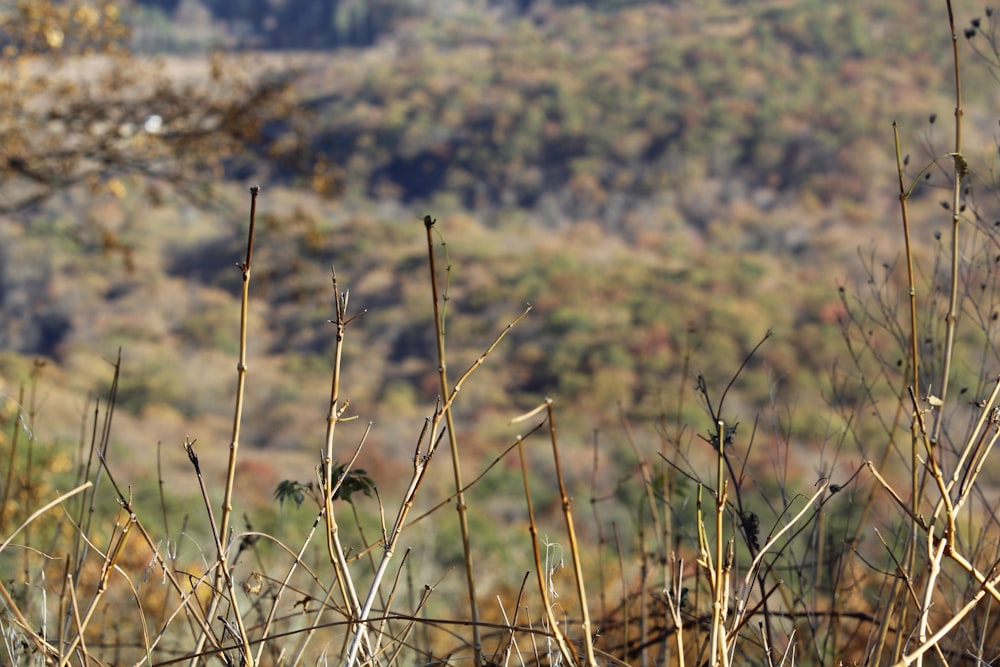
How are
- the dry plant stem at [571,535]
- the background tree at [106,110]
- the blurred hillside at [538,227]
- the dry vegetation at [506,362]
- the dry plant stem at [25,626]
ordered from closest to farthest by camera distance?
the dry plant stem at [571,535] → the dry plant stem at [25,626] → the dry vegetation at [506,362] → the background tree at [106,110] → the blurred hillside at [538,227]

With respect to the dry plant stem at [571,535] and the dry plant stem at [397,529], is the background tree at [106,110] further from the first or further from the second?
the dry plant stem at [571,535]

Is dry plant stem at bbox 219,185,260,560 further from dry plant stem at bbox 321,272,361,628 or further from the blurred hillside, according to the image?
the blurred hillside

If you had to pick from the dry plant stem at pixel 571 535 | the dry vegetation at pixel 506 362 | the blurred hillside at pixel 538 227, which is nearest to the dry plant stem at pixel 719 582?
the dry vegetation at pixel 506 362

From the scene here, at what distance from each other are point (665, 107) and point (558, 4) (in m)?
14.8

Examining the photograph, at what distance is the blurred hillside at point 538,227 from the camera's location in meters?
18.5

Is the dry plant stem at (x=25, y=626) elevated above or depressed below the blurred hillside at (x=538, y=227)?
above

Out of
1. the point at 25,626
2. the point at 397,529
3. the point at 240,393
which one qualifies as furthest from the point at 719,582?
the point at 25,626

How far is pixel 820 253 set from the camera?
25.0 meters

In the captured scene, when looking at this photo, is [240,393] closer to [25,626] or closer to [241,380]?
[241,380]

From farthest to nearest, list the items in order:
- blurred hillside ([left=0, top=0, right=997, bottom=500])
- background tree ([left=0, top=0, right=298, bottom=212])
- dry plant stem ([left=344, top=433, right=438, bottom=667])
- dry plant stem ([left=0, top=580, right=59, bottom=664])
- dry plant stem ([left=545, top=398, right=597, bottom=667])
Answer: blurred hillside ([left=0, top=0, right=997, bottom=500])
background tree ([left=0, top=0, right=298, bottom=212])
dry plant stem ([left=344, top=433, right=438, bottom=667])
dry plant stem ([left=0, top=580, right=59, bottom=664])
dry plant stem ([left=545, top=398, right=597, bottom=667])

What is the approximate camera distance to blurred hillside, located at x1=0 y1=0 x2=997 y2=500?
18484mm

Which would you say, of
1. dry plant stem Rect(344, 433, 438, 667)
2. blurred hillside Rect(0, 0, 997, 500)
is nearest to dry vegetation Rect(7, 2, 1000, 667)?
dry plant stem Rect(344, 433, 438, 667)

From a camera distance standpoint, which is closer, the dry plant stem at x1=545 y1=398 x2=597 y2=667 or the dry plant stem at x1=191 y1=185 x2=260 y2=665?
the dry plant stem at x1=545 y1=398 x2=597 y2=667

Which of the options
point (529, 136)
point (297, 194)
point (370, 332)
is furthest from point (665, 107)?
point (370, 332)
